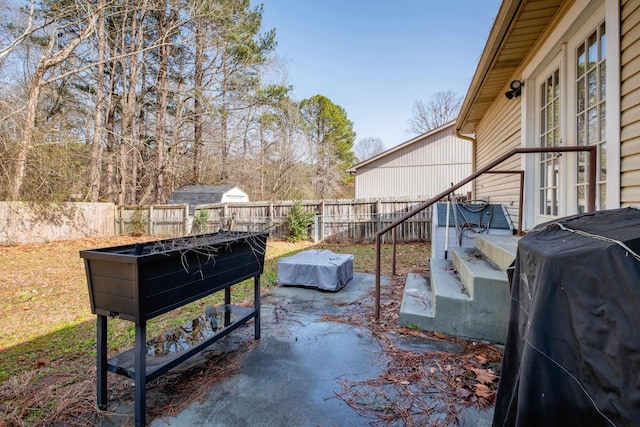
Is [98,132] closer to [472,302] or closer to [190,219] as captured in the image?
[190,219]

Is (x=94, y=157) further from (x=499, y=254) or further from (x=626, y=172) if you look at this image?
(x=626, y=172)

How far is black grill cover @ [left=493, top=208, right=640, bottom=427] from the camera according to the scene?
86cm

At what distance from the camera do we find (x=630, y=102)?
2115mm

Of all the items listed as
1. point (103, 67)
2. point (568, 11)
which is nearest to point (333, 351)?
point (568, 11)

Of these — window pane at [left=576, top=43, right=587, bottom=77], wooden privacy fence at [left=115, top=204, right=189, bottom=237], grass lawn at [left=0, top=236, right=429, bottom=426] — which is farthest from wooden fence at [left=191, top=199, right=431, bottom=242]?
window pane at [left=576, top=43, right=587, bottom=77]

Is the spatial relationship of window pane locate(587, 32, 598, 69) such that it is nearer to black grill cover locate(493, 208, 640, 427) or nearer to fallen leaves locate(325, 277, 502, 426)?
black grill cover locate(493, 208, 640, 427)

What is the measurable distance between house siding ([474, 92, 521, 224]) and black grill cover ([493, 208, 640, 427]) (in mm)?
3511

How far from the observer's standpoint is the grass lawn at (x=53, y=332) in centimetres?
194

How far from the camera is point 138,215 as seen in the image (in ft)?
38.7

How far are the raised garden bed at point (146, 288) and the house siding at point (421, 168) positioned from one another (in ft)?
47.1

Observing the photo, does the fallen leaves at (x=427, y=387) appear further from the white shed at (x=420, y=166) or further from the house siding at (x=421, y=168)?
the white shed at (x=420, y=166)

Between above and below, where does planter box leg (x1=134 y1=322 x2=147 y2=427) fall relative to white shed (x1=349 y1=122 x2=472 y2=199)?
below

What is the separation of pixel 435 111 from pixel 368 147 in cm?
629

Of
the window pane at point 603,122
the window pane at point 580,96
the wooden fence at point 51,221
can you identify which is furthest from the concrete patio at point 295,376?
the wooden fence at point 51,221
